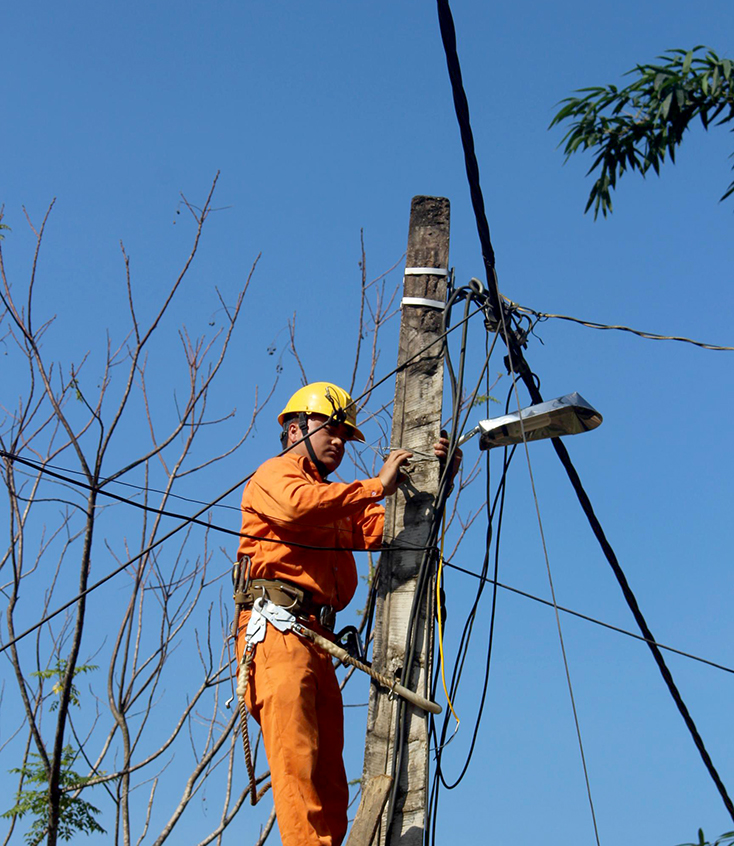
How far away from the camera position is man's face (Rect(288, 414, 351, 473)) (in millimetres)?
5094

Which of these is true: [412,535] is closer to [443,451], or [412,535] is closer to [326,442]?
[443,451]

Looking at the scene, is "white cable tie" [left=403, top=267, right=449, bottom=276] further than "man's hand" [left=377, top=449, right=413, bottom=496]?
Yes

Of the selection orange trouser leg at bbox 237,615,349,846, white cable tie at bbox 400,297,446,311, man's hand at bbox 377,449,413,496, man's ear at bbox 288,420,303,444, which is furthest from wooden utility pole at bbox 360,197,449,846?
man's ear at bbox 288,420,303,444

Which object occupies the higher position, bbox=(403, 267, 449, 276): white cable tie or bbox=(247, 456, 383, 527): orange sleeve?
bbox=(403, 267, 449, 276): white cable tie

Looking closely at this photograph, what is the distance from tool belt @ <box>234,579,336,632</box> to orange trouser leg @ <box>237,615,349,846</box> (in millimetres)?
129

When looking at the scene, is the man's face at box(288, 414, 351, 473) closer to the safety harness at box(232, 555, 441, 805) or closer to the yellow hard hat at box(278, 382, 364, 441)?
the yellow hard hat at box(278, 382, 364, 441)

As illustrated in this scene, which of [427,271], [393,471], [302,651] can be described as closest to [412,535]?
[393,471]

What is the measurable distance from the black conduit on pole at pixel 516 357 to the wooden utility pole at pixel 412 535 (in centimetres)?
23

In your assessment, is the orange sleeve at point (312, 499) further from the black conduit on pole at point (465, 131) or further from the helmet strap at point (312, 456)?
the black conduit on pole at point (465, 131)

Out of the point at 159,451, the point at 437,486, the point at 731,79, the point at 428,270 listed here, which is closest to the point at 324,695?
the point at 437,486

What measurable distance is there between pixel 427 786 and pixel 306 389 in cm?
206

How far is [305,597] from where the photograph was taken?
182 inches

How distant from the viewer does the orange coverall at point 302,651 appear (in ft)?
13.8

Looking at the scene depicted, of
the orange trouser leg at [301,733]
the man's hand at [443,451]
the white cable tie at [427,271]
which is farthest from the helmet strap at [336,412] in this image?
the orange trouser leg at [301,733]
